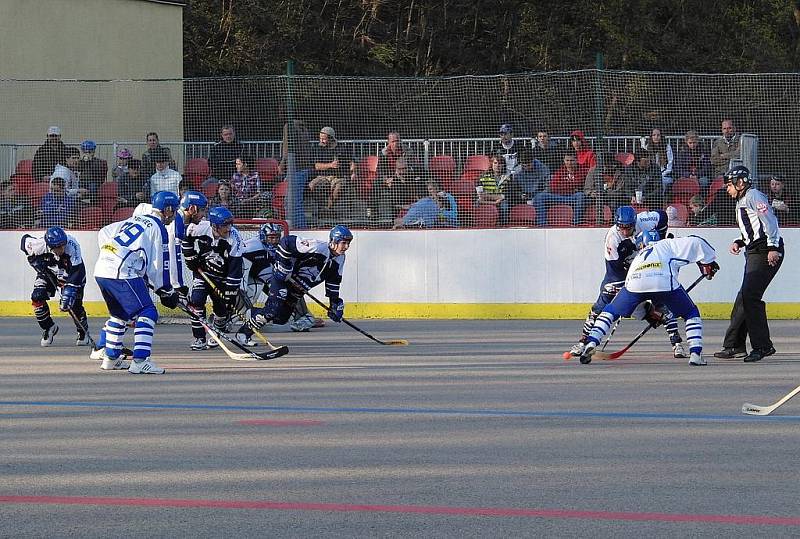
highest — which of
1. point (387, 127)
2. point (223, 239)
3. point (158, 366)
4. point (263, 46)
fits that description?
point (263, 46)

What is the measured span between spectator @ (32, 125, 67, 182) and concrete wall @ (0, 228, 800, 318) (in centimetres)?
345

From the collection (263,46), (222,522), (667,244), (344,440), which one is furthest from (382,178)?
(263,46)

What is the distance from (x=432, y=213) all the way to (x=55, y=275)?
526 cm

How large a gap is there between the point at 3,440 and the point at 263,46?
2796 cm

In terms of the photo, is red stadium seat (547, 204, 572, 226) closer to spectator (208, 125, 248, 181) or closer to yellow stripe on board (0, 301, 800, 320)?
yellow stripe on board (0, 301, 800, 320)

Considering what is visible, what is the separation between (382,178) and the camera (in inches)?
711

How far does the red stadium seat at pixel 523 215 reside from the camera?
1797 cm

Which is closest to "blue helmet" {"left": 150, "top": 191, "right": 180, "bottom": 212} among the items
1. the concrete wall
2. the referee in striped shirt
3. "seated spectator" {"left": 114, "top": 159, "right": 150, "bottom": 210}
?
the referee in striped shirt

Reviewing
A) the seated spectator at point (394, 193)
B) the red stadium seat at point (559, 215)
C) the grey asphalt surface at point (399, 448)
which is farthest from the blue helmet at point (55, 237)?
the red stadium seat at point (559, 215)

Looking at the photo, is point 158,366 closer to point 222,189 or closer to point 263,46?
point 222,189

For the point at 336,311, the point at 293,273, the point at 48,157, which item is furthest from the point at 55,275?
the point at 48,157

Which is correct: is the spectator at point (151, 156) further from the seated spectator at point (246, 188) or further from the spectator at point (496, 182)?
the spectator at point (496, 182)

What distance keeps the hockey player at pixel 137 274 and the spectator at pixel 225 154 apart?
6345 mm

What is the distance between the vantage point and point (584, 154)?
1761cm
